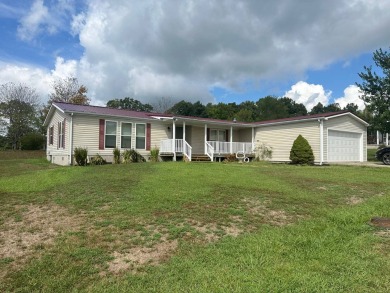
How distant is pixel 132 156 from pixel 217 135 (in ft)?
23.8

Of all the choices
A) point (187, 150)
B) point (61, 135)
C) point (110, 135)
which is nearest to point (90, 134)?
point (110, 135)

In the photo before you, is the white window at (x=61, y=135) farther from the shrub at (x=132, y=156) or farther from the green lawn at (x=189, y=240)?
the green lawn at (x=189, y=240)

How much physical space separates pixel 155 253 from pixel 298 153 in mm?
14782

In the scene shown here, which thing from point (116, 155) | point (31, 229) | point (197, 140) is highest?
point (197, 140)

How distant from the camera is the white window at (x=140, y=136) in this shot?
56.6 feet

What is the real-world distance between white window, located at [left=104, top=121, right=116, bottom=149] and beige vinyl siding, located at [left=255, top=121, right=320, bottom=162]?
9814 mm

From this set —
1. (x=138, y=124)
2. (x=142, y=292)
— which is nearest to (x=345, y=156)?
(x=138, y=124)

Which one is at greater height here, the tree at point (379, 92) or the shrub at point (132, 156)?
the tree at point (379, 92)

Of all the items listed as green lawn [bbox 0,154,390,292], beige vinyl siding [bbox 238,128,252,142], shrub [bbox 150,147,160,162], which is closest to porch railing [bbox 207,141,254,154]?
beige vinyl siding [bbox 238,128,252,142]

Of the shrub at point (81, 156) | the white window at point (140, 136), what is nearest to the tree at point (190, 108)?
the white window at point (140, 136)

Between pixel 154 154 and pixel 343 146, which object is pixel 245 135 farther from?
pixel 154 154

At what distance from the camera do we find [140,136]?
17406 millimetres

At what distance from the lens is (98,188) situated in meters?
7.36

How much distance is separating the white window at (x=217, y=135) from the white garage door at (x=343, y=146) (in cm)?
706
